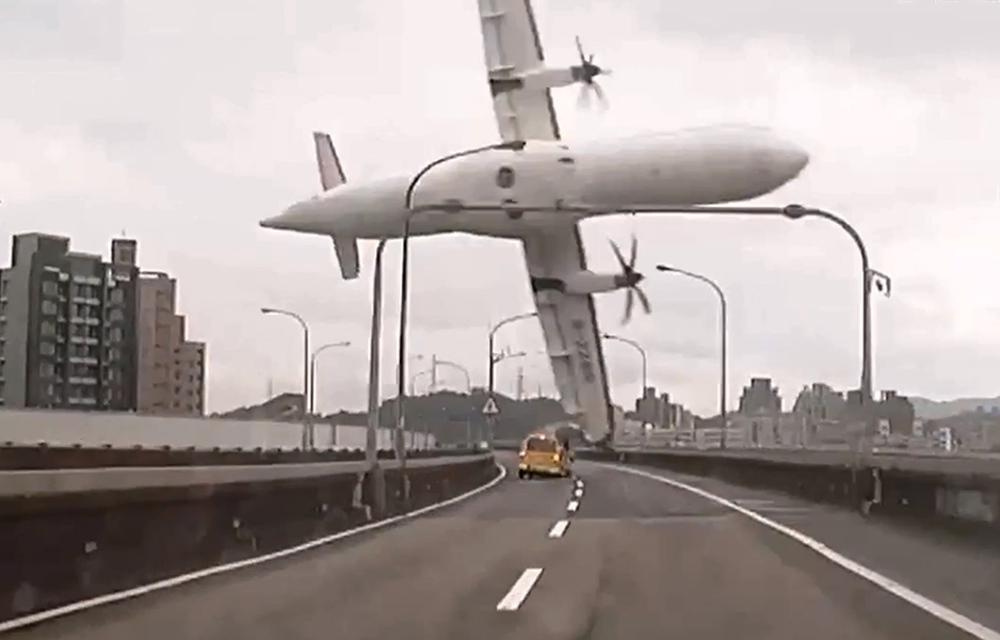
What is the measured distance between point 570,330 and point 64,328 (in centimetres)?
→ 4052

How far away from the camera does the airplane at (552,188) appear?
202 ft

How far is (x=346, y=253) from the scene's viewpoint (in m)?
72.8

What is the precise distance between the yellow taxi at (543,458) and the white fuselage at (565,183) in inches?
387

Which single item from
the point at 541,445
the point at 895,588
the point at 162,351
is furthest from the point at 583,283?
the point at 895,588

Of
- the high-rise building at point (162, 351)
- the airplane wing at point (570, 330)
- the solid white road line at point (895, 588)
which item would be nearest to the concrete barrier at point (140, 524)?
the solid white road line at point (895, 588)

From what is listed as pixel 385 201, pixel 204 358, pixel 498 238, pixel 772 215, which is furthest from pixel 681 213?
pixel 204 358

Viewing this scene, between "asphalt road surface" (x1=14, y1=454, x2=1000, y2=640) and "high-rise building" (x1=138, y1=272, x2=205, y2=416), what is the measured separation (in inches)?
1418

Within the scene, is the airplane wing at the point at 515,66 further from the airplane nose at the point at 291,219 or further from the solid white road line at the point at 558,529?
the solid white road line at the point at 558,529

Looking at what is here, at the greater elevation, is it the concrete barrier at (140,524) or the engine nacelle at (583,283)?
the engine nacelle at (583,283)

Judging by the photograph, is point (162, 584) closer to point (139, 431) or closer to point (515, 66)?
point (139, 431)

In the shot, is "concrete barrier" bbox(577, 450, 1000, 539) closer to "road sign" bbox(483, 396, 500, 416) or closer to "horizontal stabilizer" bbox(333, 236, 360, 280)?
"road sign" bbox(483, 396, 500, 416)

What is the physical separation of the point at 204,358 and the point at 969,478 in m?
67.6

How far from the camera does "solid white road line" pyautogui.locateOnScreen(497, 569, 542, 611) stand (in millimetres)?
12335

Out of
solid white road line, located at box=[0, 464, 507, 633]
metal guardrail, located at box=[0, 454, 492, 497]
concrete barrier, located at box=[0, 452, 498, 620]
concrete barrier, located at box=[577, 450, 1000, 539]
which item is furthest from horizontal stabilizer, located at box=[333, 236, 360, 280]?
metal guardrail, located at box=[0, 454, 492, 497]
